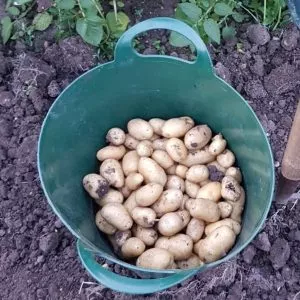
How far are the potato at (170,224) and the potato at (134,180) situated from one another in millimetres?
106

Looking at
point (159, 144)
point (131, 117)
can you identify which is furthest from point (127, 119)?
point (159, 144)

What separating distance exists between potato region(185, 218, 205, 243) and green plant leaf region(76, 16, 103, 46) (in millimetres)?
543

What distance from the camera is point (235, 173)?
1.33m

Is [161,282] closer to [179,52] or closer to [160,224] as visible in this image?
[160,224]

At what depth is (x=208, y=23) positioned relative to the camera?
1479 millimetres

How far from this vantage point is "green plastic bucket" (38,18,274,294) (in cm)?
117

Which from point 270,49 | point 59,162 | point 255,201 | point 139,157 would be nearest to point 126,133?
point 139,157

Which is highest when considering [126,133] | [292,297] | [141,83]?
[141,83]

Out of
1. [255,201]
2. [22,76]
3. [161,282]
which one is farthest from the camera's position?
[22,76]

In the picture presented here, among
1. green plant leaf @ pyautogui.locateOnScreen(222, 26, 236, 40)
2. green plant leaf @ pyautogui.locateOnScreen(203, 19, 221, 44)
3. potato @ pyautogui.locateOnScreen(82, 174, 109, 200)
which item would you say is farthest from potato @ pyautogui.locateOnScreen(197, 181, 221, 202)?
green plant leaf @ pyautogui.locateOnScreen(222, 26, 236, 40)

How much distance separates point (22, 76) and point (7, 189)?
1.03 feet

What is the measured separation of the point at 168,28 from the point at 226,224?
42 cm

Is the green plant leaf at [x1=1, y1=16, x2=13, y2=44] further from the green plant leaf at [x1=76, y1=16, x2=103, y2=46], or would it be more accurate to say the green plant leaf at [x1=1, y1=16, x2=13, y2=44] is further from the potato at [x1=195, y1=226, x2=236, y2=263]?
the potato at [x1=195, y1=226, x2=236, y2=263]

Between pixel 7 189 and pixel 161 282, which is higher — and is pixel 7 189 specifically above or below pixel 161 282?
below
